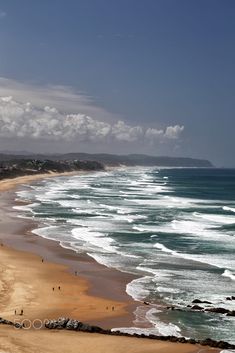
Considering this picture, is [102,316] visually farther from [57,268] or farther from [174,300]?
[57,268]

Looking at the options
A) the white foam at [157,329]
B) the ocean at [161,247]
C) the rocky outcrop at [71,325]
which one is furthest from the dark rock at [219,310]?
the rocky outcrop at [71,325]

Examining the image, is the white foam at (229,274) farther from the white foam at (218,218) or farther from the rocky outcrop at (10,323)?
the white foam at (218,218)

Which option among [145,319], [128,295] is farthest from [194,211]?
[145,319]

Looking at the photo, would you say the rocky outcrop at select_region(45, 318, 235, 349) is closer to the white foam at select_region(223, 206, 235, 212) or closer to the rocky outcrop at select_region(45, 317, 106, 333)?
the rocky outcrop at select_region(45, 317, 106, 333)

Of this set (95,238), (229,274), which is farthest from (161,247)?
(229,274)

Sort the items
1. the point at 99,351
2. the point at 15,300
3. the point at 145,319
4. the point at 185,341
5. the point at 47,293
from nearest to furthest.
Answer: the point at 99,351 → the point at 185,341 → the point at 145,319 → the point at 15,300 → the point at 47,293

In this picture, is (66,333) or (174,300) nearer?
(66,333)

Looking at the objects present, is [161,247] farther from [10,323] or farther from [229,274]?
[10,323]
